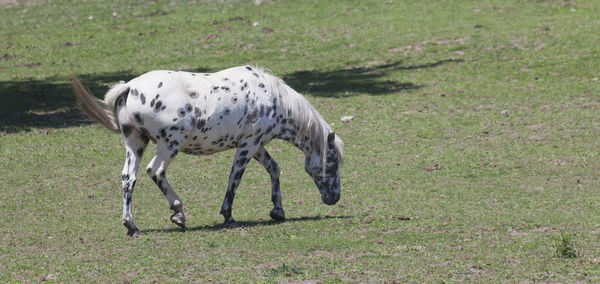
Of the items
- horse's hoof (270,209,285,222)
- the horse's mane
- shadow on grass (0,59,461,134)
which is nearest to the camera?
the horse's mane

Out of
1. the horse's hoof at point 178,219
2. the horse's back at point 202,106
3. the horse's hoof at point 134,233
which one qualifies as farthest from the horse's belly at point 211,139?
the horse's hoof at point 134,233

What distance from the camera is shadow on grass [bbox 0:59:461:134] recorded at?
19562 mm

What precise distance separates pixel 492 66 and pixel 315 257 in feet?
49.9

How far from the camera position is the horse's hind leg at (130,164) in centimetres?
1034

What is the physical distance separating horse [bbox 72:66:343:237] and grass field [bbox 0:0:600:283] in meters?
0.77

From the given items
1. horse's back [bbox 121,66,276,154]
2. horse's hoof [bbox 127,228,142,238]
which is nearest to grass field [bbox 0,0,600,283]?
horse's hoof [bbox 127,228,142,238]

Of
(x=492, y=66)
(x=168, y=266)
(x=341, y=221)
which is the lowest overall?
(x=492, y=66)

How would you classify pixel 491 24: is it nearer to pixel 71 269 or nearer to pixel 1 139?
pixel 1 139

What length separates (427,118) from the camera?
18953 mm

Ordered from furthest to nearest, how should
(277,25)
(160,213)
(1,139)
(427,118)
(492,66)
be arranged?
(277,25) < (492,66) < (427,118) < (1,139) < (160,213)

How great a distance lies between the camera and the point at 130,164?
34.3ft

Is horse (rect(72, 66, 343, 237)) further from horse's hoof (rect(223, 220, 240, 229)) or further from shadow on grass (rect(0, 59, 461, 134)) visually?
shadow on grass (rect(0, 59, 461, 134))

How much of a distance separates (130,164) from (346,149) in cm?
719

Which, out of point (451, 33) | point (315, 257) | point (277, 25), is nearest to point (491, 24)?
point (451, 33)
